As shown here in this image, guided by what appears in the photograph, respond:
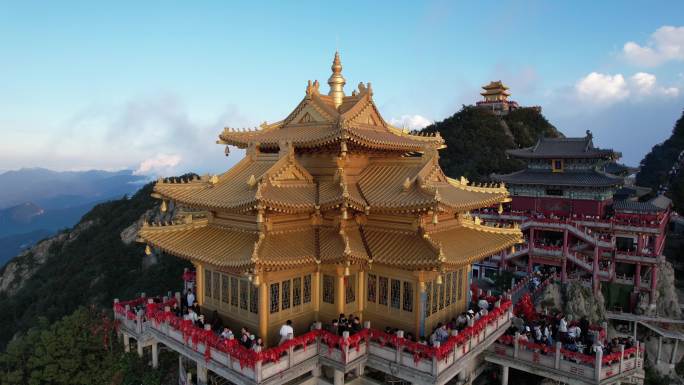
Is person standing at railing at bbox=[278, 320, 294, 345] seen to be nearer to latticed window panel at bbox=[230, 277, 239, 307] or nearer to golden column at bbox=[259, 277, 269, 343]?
golden column at bbox=[259, 277, 269, 343]

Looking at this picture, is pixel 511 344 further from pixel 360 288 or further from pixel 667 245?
pixel 667 245

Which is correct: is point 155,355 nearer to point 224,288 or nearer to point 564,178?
point 224,288

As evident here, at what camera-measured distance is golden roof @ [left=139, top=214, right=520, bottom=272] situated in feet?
49.3

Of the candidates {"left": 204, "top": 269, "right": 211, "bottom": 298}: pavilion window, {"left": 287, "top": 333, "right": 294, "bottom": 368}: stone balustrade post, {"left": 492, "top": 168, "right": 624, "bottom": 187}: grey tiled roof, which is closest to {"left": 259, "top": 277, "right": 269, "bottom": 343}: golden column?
{"left": 287, "top": 333, "right": 294, "bottom": 368}: stone balustrade post

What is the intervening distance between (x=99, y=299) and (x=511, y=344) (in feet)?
175

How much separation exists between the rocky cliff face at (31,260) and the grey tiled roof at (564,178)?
6855 centimetres

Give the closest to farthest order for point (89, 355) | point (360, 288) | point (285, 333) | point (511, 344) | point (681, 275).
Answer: point (285, 333) → point (360, 288) → point (511, 344) → point (89, 355) → point (681, 275)

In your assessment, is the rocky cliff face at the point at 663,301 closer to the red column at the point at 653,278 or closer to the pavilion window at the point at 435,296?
the red column at the point at 653,278

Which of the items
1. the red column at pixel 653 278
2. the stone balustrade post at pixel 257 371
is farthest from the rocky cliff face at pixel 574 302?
the stone balustrade post at pixel 257 371

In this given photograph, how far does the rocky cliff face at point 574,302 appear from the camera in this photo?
107ft

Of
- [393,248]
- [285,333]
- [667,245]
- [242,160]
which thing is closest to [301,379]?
[285,333]

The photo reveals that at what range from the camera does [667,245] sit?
51.1m

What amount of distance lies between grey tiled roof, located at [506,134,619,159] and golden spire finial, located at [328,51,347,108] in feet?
97.8

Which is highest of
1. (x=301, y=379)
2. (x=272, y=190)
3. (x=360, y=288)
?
(x=272, y=190)
